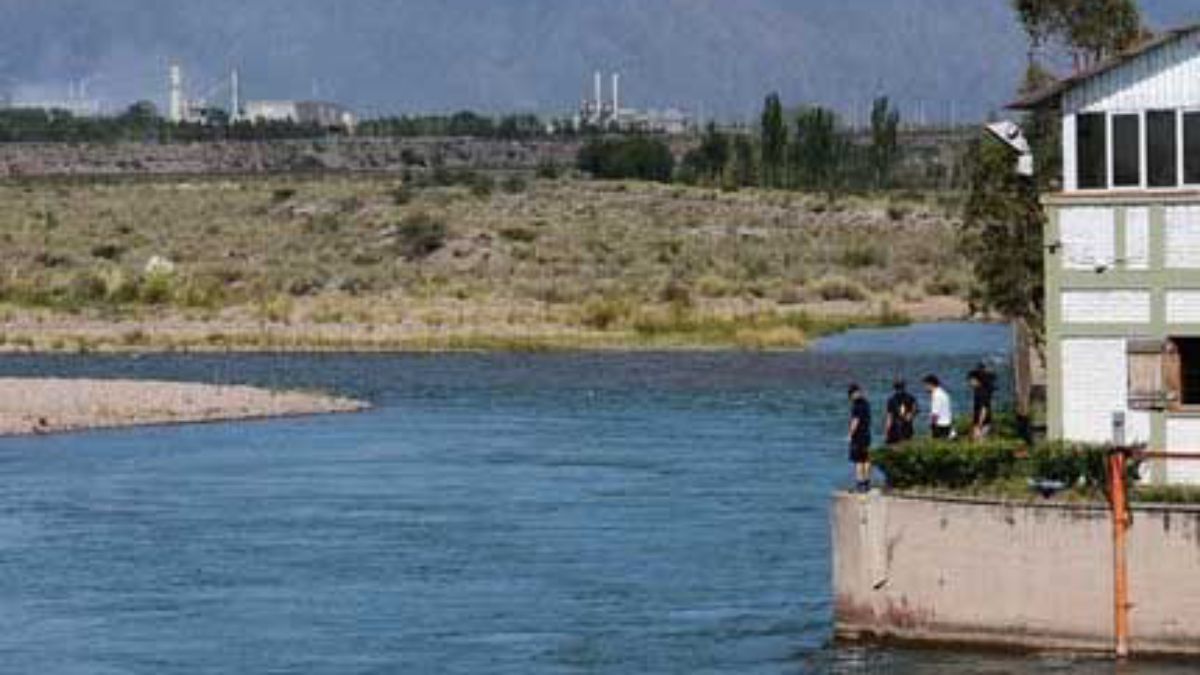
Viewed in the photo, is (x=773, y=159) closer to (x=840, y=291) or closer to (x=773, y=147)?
(x=773, y=147)

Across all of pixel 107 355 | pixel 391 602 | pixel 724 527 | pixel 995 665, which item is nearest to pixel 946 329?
pixel 107 355

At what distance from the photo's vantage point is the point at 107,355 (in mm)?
97000

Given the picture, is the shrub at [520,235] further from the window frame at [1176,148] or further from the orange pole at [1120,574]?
the orange pole at [1120,574]

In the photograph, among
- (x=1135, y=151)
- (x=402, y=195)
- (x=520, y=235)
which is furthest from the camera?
(x=402, y=195)

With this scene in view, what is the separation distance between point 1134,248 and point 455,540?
15.2 metres

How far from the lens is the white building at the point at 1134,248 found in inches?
1475

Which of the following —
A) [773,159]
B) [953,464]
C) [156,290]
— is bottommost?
[953,464]

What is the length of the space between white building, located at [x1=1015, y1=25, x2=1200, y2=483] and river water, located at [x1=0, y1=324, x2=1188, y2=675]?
3.82 metres

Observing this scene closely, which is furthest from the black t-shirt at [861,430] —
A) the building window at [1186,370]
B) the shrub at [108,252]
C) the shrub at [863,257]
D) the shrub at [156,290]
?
the shrub at [108,252]

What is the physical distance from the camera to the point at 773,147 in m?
168

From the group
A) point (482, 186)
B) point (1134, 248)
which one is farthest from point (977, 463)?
point (482, 186)


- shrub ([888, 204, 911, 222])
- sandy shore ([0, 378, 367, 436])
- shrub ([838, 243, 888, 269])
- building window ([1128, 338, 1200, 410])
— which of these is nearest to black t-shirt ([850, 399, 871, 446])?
building window ([1128, 338, 1200, 410])

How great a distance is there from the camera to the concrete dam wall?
115 feet

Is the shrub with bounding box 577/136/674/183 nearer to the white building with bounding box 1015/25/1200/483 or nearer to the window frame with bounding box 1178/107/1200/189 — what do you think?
the white building with bounding box 1015/25/1200/483
